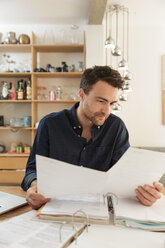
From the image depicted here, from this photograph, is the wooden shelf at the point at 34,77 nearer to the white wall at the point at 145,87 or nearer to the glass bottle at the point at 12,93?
the glass bottle at the point at 12,93

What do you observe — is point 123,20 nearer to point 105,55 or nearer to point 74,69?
point 105,55

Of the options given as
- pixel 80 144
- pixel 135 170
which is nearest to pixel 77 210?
pixel 135 170

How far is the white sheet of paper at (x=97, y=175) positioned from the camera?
799mm

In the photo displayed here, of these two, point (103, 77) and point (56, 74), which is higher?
point (56, 74)

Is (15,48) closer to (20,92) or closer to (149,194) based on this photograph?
(20,92)

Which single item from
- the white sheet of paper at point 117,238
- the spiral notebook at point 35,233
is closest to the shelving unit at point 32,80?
the spiral notebook at point 35,233

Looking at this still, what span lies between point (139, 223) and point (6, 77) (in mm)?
3377

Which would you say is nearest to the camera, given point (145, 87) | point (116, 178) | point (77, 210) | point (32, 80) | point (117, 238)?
point (117, 238)

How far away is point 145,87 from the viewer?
12.1ft

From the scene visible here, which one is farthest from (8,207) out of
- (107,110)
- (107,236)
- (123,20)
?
(123,20)

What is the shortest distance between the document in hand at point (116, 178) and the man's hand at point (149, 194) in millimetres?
19

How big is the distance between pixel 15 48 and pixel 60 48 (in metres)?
0.69

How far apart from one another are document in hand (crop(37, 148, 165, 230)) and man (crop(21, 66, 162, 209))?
0.46 metres

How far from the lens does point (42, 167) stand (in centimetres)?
81
